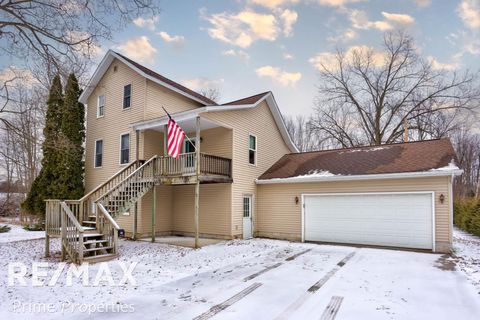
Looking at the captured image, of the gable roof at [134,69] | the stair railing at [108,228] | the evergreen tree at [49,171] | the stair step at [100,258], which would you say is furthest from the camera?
the evergreen tree at [49,171]

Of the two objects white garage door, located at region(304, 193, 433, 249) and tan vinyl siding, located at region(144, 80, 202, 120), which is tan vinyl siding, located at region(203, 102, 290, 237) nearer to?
white garage door, located at region(304, 193, 433, 249)

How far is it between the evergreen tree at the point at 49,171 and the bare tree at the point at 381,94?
20.8 metres

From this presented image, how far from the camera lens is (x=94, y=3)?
916 centimetres

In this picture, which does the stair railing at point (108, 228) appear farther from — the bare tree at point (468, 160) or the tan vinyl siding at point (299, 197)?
the bare tree at point (468, 160)

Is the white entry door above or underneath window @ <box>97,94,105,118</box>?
underneath

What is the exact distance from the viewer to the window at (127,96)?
50.9 feet

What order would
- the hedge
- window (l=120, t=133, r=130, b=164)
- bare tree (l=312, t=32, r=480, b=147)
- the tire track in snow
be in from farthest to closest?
bare tree (l=312, t=32, r=480, b=147)
the hedge
window (l=120, t=133, r=130, b=164)
the tire track in snow

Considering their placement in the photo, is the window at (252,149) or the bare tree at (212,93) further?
the bare tree at (212,93)

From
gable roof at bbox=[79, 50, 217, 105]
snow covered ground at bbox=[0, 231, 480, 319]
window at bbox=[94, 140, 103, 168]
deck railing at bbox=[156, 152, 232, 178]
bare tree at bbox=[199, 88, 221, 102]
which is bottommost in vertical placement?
snow covered ground at bbox=[0, 231, 480, 319]

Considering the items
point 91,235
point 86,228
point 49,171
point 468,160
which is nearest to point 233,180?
point 86,228

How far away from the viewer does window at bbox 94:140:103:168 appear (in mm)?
16672

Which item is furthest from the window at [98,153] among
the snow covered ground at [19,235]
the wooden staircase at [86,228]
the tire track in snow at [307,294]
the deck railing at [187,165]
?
the tire track in snow at [307,294]

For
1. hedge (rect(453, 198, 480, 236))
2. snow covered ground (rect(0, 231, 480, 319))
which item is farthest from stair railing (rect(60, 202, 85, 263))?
hedge (rect(453, 198, 480, 236))

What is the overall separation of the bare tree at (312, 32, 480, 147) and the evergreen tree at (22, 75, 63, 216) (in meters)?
20.8
